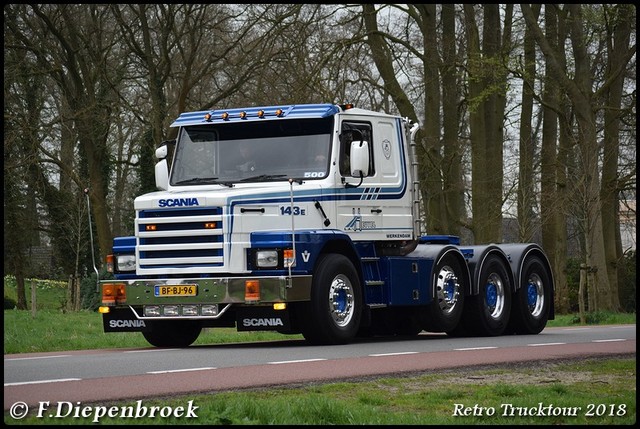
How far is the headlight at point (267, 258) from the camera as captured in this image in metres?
16.6

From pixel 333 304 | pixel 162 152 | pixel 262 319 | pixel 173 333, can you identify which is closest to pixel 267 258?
pixel 262 319

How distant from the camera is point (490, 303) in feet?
68.1

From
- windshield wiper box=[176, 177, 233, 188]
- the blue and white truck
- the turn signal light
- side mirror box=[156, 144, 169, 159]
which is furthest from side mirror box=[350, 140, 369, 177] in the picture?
side mirror box=[156, 144, 169, 159]

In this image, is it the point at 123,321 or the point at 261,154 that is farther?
the point at 261,154

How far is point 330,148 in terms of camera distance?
58.0ft

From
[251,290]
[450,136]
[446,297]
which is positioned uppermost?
[450,136]

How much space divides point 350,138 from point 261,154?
1261mm

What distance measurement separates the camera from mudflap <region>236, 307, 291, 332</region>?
16469mm

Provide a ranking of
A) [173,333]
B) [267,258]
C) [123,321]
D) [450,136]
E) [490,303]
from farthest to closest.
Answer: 1. [450,136]
2. [490,303]
3. [173,333]
4. [123,321]
5. [267,258]

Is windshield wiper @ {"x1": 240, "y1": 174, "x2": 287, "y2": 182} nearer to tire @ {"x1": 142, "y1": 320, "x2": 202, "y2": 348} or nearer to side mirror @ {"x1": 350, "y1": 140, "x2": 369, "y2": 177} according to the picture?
side mirror @ {"x1": 350, "y1": 140, "x2": 369, "y2": 177}

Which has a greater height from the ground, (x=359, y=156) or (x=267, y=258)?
(x=359, y=156)

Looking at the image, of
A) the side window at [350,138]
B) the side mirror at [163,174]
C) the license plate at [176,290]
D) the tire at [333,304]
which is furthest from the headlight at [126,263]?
the side window at [350,138]

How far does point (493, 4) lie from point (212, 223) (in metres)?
19.8

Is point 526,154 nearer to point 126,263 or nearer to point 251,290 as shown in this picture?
point 126,263
